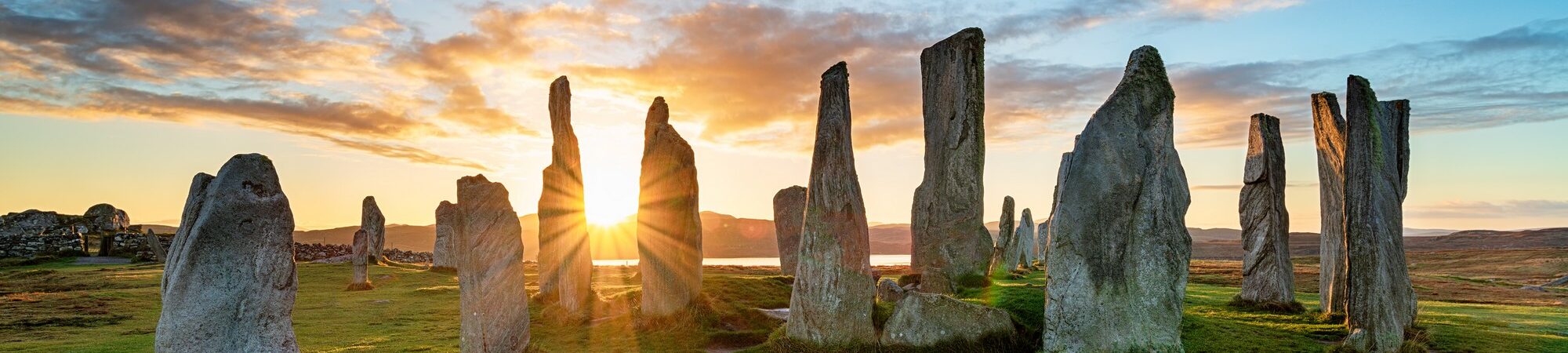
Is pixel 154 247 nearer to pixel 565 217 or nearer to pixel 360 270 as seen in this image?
pixel 360 270

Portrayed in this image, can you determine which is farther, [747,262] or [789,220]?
[747,262]

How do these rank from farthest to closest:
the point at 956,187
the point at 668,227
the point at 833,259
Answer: the point at 956,187, the point at 668,227, the point at 833,259

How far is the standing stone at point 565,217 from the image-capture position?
17578 mm

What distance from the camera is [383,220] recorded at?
35.8 m

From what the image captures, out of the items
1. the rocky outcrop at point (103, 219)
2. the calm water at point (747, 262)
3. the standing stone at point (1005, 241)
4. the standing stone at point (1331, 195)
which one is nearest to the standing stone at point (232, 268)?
the standing stone at point (1331, 195)

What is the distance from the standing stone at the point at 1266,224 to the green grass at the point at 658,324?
0.70 metres

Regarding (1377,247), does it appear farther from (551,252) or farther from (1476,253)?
(1476,253)

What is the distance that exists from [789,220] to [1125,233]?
17066 millimetres

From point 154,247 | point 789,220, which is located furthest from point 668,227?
point 154,247

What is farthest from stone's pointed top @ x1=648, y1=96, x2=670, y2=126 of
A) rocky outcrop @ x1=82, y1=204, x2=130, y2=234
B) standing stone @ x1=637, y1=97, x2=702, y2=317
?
rocky outcrop @ x1=82, y1=204, x2=130, y2=234

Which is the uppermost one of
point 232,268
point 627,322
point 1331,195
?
point 1331,195

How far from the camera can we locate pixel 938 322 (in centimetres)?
1213

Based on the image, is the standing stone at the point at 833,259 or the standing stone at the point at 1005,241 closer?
the standing stone at the point at 833,259

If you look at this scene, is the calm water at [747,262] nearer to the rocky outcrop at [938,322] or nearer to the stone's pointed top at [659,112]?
the stone's pointed top at [659,112]
